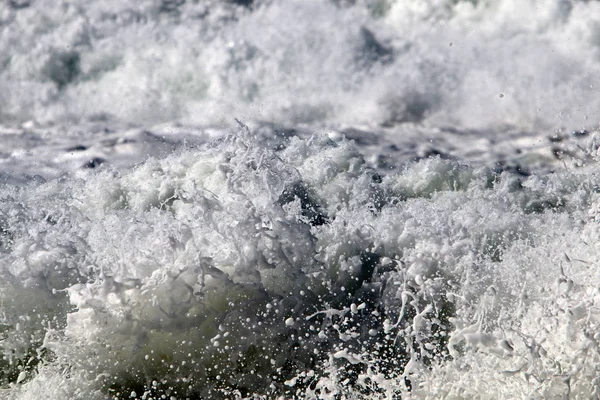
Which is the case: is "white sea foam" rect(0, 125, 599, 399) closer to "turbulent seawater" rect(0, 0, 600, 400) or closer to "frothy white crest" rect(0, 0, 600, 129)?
"turbulent seawater" rect(0, 0, 600, 400)

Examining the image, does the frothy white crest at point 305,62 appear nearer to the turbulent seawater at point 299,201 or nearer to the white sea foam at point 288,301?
the turbulent seawater at point 299,201

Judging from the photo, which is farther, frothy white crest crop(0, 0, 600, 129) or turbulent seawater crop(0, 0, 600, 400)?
frothy white crest crop(0, 0, 600, 129)

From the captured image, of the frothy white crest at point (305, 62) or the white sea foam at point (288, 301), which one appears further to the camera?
the frothy white crest at point (305, 62)

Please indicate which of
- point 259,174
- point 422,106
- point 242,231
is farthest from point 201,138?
point 242,231

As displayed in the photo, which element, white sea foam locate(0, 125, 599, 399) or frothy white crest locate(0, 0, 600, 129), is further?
frothy white crest locate(0, 0, 600, 129)

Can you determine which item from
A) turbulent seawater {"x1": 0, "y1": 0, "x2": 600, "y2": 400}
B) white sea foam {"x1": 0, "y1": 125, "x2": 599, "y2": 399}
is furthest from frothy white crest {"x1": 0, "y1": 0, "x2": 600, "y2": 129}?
white sea foam {"x1": 0, "y1": 125, "x2": 599, "y2": 399}

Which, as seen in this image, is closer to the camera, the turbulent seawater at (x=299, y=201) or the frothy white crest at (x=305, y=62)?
the turbulent seawater at (x=299, y=201)

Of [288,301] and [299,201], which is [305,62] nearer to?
[299,201]

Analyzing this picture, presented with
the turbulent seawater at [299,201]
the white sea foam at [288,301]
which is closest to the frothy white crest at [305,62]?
the turbulent seawater at [299,201]

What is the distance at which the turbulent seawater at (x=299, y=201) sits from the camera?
198 centimetres

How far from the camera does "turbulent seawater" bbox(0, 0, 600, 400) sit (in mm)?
1978

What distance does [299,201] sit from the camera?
2.46m

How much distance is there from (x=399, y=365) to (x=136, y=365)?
0.77 m

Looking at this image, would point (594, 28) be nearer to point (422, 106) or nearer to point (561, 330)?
point (422, 106)
